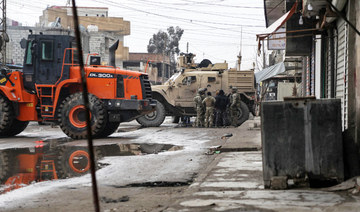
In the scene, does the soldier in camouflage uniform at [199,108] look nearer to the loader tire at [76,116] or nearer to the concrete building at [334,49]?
the concrete building at [334,49]

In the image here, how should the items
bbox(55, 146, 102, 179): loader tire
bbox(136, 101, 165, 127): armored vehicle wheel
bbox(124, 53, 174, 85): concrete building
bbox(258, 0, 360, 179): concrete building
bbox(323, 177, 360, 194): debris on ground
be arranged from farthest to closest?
bbox(124, 53, 174, 85): concrete building, bbox(136, 101, 165, 127): armored vehicle wheel, bbox(55, 146, 102, 179): loader tire, bbox(258, 0, 360, 179): concrete building, bbox(323, 177, 360, 194): debris on ground

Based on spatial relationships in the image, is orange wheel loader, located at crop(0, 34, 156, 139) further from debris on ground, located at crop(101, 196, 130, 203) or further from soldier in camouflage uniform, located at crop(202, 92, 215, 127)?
debris on ground, located at crop(101, 196, 130, 203)

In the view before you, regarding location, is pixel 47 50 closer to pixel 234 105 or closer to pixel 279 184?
pixel 234 105

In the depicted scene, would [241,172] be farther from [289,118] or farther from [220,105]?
[220,105]

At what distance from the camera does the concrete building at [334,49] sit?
6098 millimetres

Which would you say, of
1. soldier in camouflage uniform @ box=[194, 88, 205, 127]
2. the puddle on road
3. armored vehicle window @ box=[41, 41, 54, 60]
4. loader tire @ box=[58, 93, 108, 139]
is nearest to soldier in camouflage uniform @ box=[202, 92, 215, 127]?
soldier in camouflage uniform @ box=[194, 88, 205, 127]

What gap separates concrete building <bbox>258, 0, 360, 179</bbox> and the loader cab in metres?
5.98

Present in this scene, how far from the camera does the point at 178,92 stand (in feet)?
69.3

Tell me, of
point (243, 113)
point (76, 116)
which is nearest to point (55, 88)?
point (76, 116)

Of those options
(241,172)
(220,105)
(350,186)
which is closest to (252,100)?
(220,105)

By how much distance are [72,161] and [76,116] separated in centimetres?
491

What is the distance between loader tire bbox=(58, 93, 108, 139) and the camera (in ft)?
45.9

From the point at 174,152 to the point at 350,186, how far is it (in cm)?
561

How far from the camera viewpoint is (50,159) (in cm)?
980
